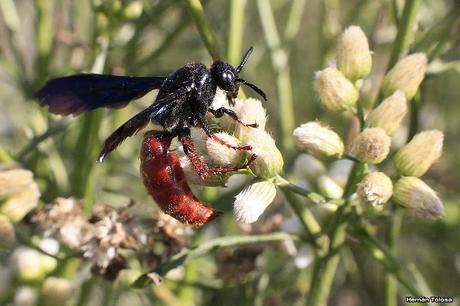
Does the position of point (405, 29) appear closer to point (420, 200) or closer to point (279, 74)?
point (420, 200)


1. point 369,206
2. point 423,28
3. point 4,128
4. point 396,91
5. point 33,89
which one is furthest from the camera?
point 4,128

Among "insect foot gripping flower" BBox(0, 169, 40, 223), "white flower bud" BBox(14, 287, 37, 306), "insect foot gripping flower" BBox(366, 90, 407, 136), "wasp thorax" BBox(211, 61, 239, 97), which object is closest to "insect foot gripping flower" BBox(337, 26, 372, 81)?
"insect foot gripping flower" BBox(366, 90, 407, 136)

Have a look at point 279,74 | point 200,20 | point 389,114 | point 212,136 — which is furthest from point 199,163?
point 279,74

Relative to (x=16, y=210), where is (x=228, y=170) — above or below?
above

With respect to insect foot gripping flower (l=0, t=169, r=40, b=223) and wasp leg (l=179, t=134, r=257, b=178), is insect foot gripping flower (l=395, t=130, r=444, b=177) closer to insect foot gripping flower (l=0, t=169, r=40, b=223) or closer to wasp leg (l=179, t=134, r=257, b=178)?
wasp leg (l=179, t=134, r=257, b=178)

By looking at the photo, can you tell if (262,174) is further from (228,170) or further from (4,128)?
(4,128)

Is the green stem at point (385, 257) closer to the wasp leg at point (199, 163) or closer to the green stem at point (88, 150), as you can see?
the wasp leg at point (199, 163)

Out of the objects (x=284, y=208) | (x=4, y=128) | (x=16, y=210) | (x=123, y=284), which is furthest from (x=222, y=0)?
(x=16, y=210)
